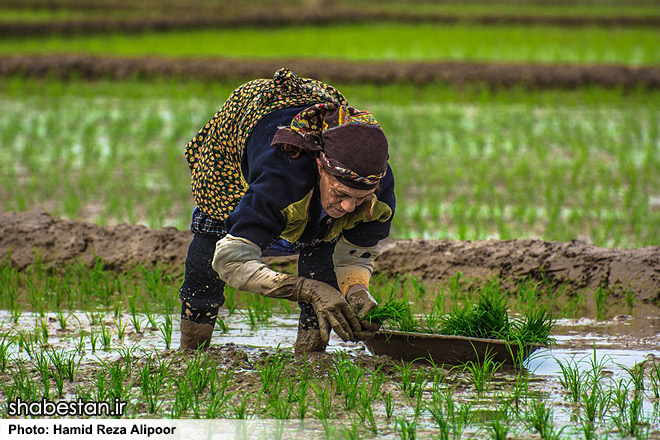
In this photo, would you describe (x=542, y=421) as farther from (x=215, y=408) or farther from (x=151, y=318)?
(x=151, y=318)

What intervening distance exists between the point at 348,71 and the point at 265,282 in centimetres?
856

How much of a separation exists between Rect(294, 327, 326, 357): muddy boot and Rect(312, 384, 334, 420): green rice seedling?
1.23 ft

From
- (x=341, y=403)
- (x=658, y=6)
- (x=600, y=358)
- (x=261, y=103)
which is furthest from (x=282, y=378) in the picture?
(x=658, y=6)

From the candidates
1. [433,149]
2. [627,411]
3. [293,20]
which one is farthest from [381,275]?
[293,20]

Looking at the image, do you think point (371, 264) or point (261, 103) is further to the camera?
point (371, 264)

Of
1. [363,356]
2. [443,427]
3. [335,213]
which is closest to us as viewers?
[443,427]

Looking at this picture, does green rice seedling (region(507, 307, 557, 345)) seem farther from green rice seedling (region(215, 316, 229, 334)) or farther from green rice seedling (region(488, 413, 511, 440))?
green rice seedling (region(215, 316, 229, 334))

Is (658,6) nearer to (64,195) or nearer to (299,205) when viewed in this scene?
(64,195)

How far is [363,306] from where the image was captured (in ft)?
10.7

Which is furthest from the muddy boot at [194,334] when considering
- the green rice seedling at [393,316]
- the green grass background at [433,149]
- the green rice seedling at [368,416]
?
the green grass background at [433,149]

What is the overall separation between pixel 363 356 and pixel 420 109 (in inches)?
252

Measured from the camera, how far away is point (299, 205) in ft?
9.52

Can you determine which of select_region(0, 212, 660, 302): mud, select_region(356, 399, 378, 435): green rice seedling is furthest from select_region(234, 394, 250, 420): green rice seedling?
select_region(0, 212, 660, 302): mud

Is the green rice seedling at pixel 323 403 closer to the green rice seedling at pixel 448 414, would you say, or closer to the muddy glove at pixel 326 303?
the muddy glove at pixel 326 303
